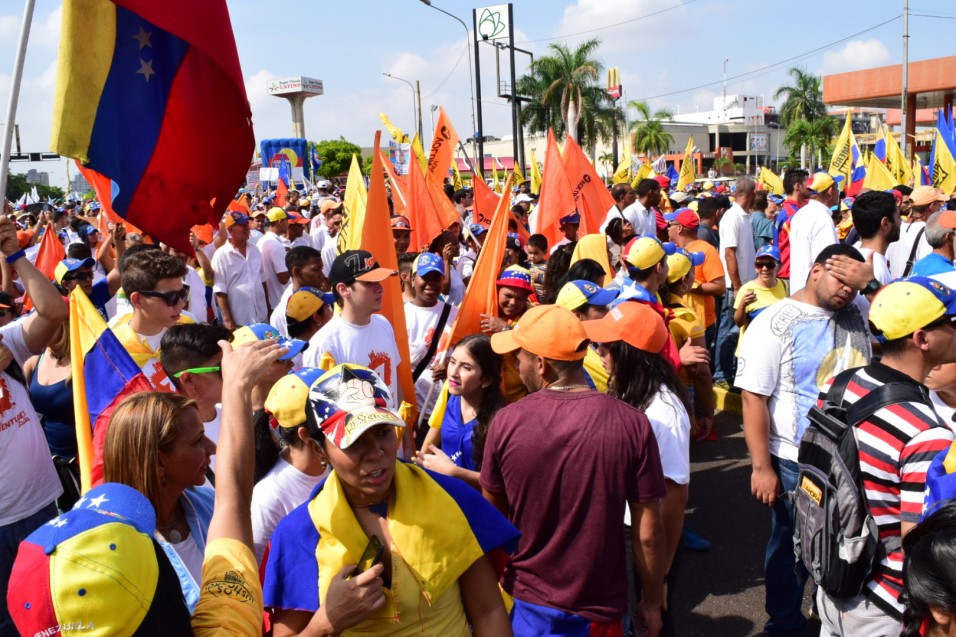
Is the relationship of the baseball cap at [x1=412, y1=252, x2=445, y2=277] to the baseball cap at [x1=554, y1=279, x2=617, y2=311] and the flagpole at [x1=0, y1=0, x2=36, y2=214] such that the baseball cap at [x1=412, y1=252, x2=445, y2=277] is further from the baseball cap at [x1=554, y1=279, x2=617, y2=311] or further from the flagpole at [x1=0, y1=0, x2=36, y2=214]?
the flagpole at [x1=0, y1=0, x2=36, y2=214]

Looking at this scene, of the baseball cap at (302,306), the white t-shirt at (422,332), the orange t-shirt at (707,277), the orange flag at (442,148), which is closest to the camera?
the baseball cap at (302,306)

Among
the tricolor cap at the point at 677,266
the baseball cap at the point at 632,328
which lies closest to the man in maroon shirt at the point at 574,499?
the baseball cap at the point at 632,328

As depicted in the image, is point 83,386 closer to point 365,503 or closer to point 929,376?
point 365,503

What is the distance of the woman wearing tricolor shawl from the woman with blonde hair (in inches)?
17.0

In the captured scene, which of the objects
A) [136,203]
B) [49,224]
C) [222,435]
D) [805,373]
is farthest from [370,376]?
[49,224]

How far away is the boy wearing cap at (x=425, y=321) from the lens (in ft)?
16.6

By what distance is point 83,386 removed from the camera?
3061mm

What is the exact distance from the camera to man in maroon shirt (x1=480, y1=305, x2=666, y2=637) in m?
2.62

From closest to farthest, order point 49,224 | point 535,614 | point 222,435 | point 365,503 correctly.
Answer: point 365,503, point 222,435, point 535,614, point 49,224

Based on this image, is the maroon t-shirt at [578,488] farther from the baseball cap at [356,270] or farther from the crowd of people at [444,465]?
the baseball cap at [356,270]

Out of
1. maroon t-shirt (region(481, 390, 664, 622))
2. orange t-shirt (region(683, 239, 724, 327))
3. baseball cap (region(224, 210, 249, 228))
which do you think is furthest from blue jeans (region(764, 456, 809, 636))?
baseball cap (region(224, 210, 249, 228))

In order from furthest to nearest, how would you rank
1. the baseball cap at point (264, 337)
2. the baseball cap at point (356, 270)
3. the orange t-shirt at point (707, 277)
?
the orange t-shirt at point (707, 277), the baseball cap at point (356, 270), the baseball cap at point (264, 337)

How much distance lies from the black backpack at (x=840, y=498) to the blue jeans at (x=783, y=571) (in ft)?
2.77

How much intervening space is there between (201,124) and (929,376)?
3.16 m
